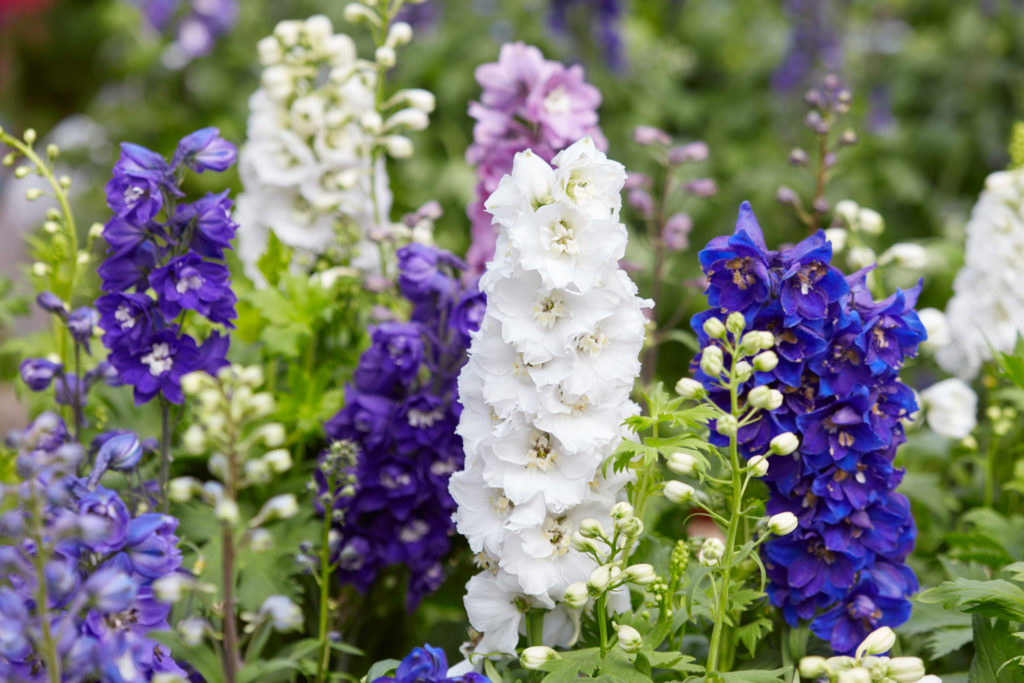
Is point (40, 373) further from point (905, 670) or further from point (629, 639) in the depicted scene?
point (905, 670)

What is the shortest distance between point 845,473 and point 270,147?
179 centimetres

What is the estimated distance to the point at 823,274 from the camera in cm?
180

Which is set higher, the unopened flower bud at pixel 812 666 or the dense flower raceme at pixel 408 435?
the dense flower raceme at pixel 408 435

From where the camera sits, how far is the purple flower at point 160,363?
197cm

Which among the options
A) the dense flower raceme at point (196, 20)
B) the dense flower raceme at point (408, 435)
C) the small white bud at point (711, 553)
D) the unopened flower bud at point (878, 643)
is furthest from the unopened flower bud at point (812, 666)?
the dense flower raceme at point (196, 20)

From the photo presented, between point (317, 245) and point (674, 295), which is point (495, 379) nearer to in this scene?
point (317, 245)

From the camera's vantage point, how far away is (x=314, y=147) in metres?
2.79

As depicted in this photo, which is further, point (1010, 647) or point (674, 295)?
point (674, 295)

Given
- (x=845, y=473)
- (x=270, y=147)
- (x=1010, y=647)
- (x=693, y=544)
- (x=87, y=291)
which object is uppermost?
(x=270, y=147)

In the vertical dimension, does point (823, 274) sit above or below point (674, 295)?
below

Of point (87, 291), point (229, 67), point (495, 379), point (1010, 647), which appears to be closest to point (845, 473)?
point (1010, 647)

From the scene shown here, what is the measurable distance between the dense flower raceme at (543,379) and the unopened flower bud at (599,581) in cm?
13

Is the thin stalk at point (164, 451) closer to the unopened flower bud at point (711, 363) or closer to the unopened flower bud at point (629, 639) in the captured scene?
the unopened flower bud at point (629, 639)

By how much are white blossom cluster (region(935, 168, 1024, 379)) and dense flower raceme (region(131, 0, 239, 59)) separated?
14.2 feet
